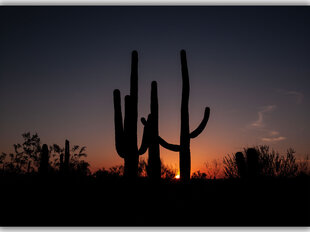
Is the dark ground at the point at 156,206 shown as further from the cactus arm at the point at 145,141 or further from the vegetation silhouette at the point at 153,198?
the cactus arm at the point at 145,141

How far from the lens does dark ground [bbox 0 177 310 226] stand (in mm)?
3811

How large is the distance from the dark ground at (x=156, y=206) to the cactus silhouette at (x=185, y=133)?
192 centimetres

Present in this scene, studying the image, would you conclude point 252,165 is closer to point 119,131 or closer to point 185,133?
point 185,133

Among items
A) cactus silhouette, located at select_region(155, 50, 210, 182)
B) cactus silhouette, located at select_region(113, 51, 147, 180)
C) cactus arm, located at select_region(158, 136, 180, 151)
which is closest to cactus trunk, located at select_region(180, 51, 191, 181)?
cactus silhouette, located at select_region(155, 50, 210, 182)

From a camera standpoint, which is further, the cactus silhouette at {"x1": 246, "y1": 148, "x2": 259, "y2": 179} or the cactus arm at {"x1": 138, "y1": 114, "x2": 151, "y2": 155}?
the cactus arm at {"x1": 138, "y1": 114, "x2": 151, "y2": 155}

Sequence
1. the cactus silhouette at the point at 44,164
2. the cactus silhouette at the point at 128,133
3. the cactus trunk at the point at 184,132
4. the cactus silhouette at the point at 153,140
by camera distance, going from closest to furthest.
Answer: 1. the cactus silhouette at the point at 128,133
2. the cactus silhouette at the point at 153,140
3. the cactus trunk at the point at 184,132
4. the cactus silhouette at the point at 44,164

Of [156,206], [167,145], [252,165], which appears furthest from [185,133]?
[156,206]

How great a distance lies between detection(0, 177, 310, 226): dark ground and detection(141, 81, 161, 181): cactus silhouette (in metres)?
1.22

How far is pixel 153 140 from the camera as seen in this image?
771 cm

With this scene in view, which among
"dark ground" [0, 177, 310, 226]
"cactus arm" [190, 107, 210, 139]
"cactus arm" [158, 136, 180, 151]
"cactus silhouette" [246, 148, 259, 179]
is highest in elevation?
"cactus arm" [190, 107, 210, 139]

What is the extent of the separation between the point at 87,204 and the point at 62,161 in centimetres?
1099

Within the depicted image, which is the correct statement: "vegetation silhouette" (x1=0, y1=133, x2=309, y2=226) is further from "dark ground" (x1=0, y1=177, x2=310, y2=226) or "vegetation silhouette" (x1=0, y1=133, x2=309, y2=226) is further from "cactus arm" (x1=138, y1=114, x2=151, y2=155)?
"cactus arm" (x1=138, y1=114, x2=151, y2=155)

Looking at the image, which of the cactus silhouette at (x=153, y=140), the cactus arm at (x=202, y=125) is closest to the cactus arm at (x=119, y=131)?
the cactus silhouette at (x=153, y=140)

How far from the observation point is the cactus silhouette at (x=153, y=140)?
731 cm
